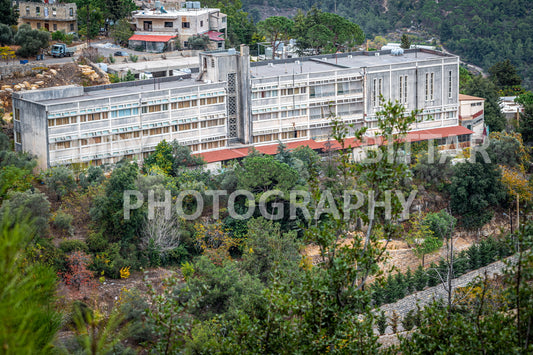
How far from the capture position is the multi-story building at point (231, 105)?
39156 mm

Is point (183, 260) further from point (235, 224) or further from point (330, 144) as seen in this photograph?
point (330, 144)

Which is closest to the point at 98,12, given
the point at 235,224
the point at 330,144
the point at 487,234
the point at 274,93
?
the point at 274,93

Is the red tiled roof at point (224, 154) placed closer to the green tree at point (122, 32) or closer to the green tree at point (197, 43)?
the green tree at point (197, 43)

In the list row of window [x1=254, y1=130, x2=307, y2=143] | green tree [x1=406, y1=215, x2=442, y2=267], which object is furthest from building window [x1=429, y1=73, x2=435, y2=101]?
green tree [x1=406, y1=215, x2=442, y2=267]

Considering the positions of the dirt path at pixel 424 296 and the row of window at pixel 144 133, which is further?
the row of window at pixel 144 133

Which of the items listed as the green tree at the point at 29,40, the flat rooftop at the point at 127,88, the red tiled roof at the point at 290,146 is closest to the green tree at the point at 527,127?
the red tiled roof at the point at 290,146

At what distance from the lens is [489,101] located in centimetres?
5541

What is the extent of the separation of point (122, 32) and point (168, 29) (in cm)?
393

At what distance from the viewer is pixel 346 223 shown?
16703mm

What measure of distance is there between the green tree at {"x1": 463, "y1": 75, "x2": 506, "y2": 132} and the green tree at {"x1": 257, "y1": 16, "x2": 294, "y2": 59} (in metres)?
17.5

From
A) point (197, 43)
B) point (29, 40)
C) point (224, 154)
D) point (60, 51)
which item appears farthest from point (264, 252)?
point (197, 43)

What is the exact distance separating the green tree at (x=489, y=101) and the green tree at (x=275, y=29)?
1753cm

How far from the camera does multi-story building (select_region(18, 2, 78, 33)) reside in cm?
5922

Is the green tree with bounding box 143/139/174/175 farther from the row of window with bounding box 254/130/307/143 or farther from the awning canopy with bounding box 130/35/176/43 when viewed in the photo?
the awning canopy with bounding box 130/35/176/43
